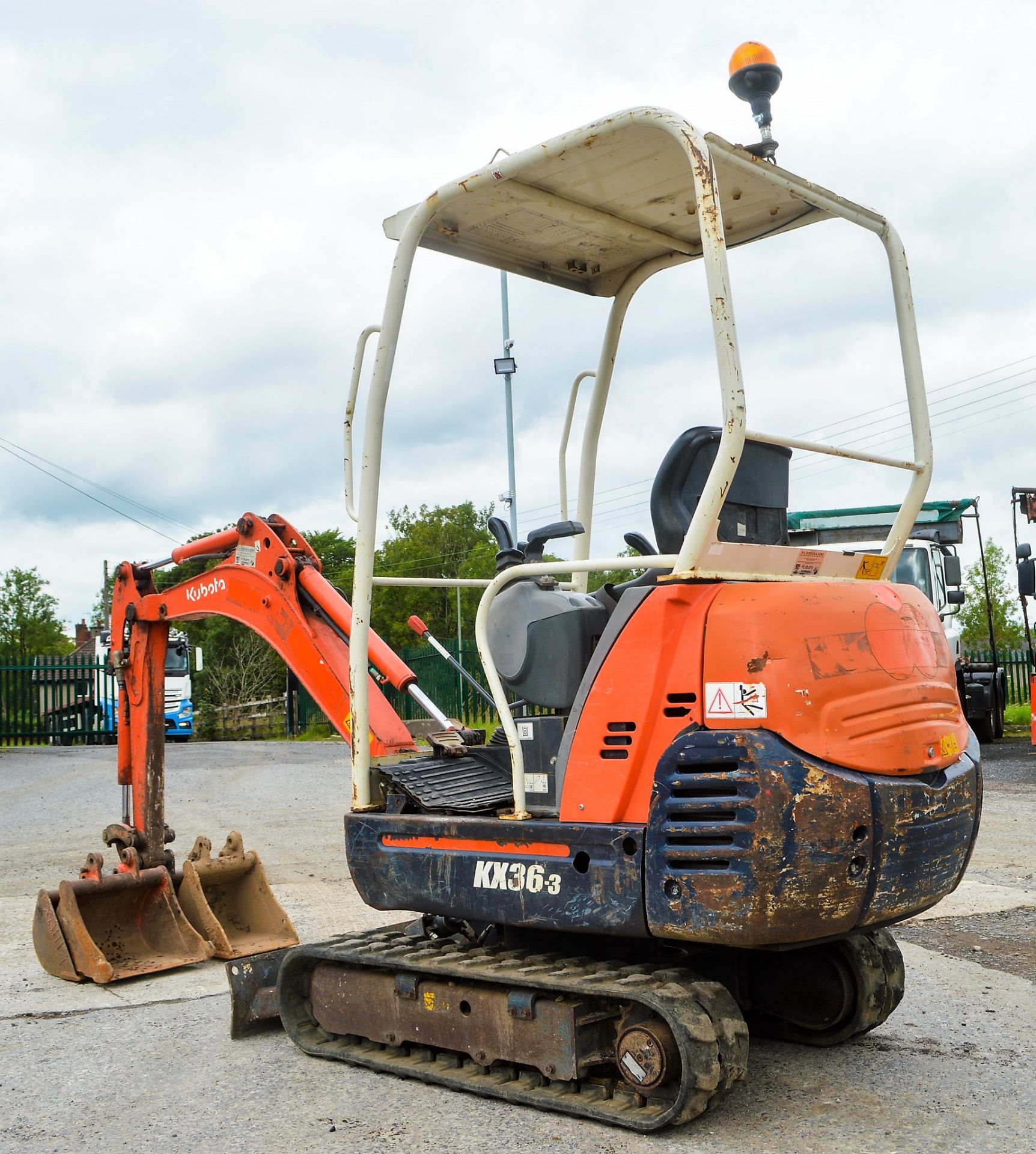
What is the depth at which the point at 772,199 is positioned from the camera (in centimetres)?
449

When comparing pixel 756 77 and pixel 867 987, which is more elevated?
pixel 756 77

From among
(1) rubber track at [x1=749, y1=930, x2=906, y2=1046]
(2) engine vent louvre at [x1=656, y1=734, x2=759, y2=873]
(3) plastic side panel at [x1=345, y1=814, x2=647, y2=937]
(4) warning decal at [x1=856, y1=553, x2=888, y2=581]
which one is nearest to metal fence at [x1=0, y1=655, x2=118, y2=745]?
(3) plastic side panel at [x1=345, y1=814, x2=647, y2=937]

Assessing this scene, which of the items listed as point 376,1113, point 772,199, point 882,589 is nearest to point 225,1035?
point 376,1113

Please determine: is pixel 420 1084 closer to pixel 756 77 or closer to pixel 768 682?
pixel 768 682

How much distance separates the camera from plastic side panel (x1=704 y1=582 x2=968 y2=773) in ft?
11.4

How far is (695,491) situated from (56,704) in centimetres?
2120

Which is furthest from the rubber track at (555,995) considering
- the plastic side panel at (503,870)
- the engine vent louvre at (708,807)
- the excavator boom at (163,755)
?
the excavator boom at (163,755)

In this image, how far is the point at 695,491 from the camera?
4.04 m

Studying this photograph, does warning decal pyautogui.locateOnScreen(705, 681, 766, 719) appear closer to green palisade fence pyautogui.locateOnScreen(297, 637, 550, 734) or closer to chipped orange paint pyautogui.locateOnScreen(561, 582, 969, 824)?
chipped orange paint pyautogui.locateOnScreen(561, 582, 969, 824)

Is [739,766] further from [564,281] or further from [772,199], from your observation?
[564,281]

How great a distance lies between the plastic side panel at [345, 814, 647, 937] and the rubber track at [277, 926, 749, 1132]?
17 cm

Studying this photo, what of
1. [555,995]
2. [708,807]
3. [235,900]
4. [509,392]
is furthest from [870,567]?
[509,392]

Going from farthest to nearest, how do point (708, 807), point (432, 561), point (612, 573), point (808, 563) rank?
point (432, 561) → point (612, 573) → point (808, 563) → point (708, 807)

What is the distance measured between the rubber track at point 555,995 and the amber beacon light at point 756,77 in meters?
2.81
